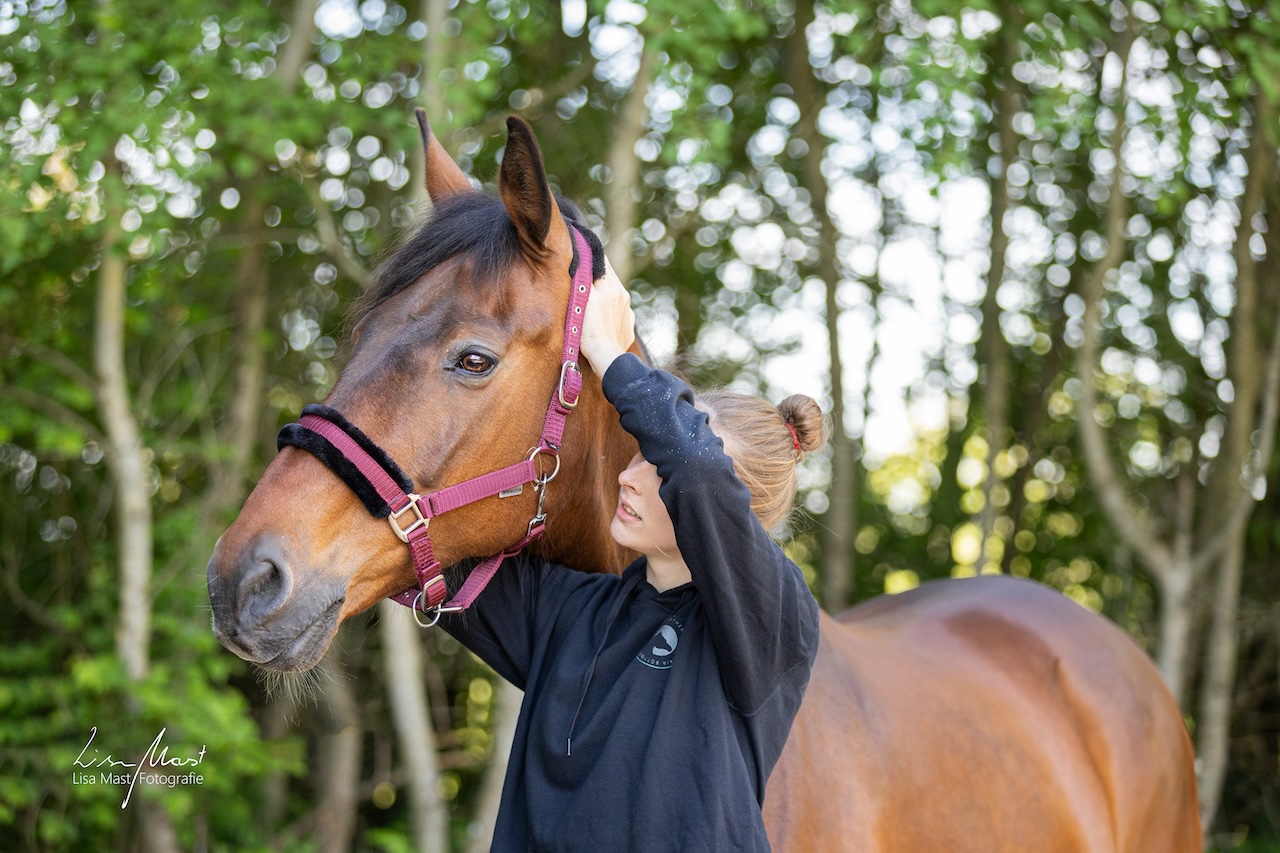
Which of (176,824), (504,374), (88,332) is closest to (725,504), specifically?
(504,374)

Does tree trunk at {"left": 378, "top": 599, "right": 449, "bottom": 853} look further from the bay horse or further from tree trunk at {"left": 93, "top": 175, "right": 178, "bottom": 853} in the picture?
the bay horse

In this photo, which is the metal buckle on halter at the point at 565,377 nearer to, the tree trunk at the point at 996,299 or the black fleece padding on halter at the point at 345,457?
the black fleece padding on halter at the point at 345,457

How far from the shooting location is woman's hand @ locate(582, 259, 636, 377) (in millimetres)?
1818

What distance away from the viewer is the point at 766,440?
183 centimetres

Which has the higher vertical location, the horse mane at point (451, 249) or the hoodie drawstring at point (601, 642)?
the horse mane at point (451, 249)

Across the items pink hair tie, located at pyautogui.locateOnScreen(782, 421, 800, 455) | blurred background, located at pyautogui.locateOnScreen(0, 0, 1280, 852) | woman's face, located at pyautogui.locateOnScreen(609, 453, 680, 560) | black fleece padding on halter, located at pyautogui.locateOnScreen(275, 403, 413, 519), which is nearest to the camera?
black fleece padding on halter, located at pyautogui.locateOnScreen(275, 403, 413, 519)

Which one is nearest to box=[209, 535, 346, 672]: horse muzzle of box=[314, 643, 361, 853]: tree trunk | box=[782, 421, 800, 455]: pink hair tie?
box=[782, 421, 800, 455]: pink hair tie

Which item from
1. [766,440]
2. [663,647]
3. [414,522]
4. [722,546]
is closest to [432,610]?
[414,522]

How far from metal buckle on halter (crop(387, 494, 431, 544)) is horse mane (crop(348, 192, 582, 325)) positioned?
0.39 metres

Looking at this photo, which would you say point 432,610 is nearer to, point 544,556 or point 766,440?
point 544,556

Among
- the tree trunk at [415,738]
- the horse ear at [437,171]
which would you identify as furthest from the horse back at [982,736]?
the tree trunk at [415,738]

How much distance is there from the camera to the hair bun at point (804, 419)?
1.92 metres

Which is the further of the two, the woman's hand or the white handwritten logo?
the white handwritten logo

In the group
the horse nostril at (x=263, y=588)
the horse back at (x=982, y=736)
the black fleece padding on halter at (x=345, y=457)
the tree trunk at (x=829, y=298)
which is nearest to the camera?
the horse nostril at (x=263, y=588)
